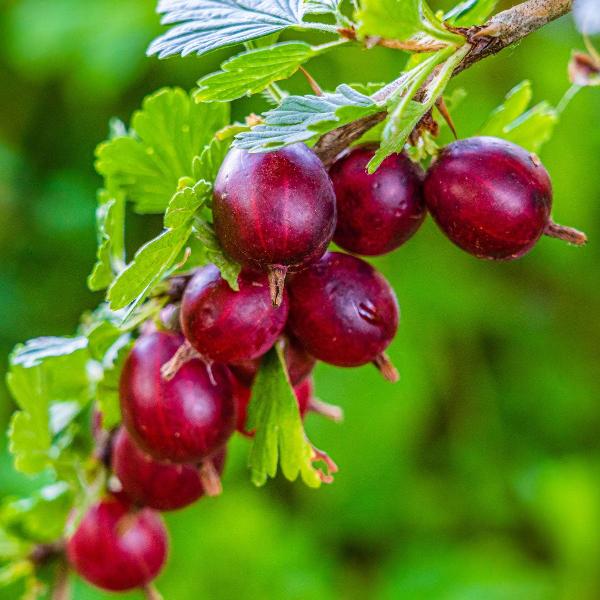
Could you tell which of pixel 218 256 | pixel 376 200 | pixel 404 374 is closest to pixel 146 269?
pixel 218 256

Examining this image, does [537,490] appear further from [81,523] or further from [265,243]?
[265,243]

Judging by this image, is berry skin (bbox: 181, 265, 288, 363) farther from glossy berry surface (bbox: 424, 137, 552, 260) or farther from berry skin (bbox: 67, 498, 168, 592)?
berry skin (bbox: 67, 498, 168, 592)

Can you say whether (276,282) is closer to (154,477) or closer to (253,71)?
(253,71)

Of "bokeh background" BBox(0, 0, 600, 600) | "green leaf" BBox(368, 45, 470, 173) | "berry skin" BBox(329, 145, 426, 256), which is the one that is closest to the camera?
"green leaf" BBox(368, 45, 470, 173)

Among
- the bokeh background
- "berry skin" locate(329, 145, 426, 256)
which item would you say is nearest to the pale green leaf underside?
"berry skin" locate(329, 145, 426, 256)

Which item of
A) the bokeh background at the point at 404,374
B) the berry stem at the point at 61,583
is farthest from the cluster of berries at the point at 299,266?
the bokeh background at the point at 404,374
